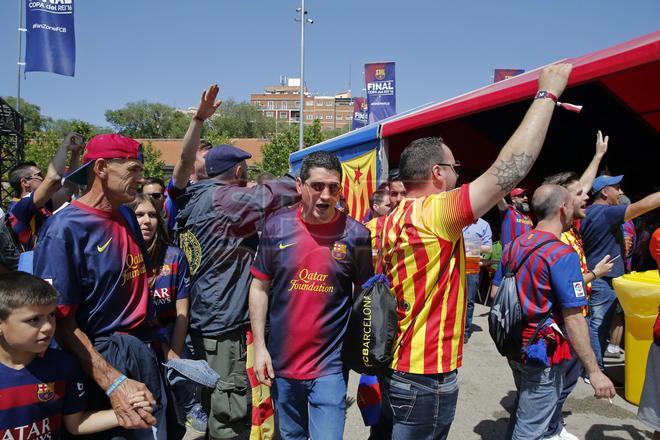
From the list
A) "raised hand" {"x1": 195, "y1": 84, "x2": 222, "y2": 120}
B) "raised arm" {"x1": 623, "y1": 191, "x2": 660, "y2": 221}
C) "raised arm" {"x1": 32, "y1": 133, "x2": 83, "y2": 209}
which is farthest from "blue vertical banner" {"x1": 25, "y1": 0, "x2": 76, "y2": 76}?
"raised arm" {"x1": 623, "y1": 191, "x2": 660, "y2": 221}

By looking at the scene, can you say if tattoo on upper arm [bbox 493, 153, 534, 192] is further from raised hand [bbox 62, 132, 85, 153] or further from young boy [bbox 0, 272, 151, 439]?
raised hand [bbox 62, 132, 85, 153]

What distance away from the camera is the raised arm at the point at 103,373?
179 centimetres

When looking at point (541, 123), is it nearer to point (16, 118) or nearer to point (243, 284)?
point (243, 284)

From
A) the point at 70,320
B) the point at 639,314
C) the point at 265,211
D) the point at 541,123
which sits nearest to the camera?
the point at 541,123

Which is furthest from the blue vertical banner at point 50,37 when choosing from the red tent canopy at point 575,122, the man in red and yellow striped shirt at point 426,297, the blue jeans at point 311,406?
the man in red and yellow striped shirt at point 426,297

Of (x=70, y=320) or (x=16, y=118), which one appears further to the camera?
(x=16, y=118)

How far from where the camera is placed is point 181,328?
274 cm

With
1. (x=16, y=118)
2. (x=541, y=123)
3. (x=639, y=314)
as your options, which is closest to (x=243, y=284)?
(x=541, y=123)

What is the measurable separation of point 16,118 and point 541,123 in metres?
14.9

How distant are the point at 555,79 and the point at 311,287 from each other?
4.68 feet

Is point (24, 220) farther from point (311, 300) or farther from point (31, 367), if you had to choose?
point (311, 300)

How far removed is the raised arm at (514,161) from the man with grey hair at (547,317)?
1.12m

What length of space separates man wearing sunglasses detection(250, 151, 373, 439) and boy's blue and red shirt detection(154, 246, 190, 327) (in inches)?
27.1

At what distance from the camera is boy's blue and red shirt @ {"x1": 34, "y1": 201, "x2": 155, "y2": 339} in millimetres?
1786
